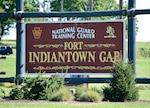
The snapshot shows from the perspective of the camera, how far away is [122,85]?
14.4m

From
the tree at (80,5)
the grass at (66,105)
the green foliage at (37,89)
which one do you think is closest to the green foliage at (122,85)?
the grass at (66,105)

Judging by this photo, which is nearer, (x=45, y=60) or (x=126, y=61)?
(x=126, y=61)

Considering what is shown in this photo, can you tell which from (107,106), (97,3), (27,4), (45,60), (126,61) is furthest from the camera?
(97,3)

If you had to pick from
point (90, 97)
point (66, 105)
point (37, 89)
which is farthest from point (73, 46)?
point (66, 105)

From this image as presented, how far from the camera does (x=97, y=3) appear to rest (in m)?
69.7

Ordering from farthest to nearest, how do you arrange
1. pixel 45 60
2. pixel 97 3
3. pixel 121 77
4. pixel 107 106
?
pixel 97 3 < pixel 45 60 < pixel 121 77 < pixel 107 106

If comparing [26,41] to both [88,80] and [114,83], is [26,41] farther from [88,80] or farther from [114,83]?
[114,83]

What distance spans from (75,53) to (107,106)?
14.5 feet

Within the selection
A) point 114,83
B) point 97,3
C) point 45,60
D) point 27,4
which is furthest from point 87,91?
point 97,3

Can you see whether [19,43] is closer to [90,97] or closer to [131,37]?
[131,37]

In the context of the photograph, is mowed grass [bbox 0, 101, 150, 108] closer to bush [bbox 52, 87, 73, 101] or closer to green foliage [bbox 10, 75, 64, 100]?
bush [bbox 52, 87, 73, 101]

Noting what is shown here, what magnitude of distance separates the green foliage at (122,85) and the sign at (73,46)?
1.88 meters

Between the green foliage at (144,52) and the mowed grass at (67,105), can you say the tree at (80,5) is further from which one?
the mowed grass at (67,105)

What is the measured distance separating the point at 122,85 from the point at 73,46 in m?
3.29
